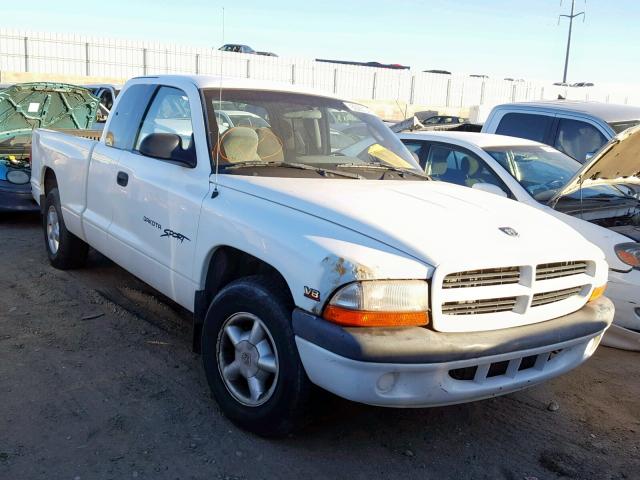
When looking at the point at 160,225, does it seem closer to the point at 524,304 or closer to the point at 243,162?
the point at 243,162

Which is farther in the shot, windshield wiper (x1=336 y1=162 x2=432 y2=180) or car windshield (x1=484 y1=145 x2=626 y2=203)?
car windshield (x1=484 y1=145 x2=626 y2=203)

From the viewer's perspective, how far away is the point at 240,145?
4012mm

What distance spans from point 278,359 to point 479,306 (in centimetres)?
99

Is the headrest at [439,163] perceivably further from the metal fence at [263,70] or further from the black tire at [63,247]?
the metal fence at [263,70]

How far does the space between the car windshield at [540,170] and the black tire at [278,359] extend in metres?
3.13

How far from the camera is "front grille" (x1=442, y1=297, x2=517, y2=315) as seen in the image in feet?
9.73

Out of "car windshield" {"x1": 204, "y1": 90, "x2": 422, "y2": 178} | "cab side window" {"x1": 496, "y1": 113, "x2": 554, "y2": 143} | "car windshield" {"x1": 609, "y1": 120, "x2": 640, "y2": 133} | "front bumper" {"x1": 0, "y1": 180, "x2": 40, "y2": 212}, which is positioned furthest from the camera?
"front bumper" {"x1": 0, "y1": 180, "x2": 40, "y2": 212}

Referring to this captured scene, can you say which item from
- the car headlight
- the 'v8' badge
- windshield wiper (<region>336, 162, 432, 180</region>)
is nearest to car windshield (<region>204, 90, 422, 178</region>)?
windshield wiper (<region>336, 162, 432, 180</region>)

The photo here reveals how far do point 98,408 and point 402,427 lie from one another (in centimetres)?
169

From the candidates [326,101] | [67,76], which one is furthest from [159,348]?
[67,76]

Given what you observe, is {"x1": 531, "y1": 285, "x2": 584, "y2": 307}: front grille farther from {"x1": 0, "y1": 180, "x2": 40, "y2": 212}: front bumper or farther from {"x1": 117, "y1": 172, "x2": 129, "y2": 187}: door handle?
{"x1": 0, "y1": 180, "x2": 40, "y2": 212}: front bumper

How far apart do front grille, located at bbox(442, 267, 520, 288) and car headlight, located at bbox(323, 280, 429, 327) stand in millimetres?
157

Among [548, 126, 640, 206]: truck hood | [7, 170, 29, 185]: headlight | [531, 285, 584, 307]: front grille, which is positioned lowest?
[7, 170, 29, 185]: headlight

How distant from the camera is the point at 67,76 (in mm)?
28500
